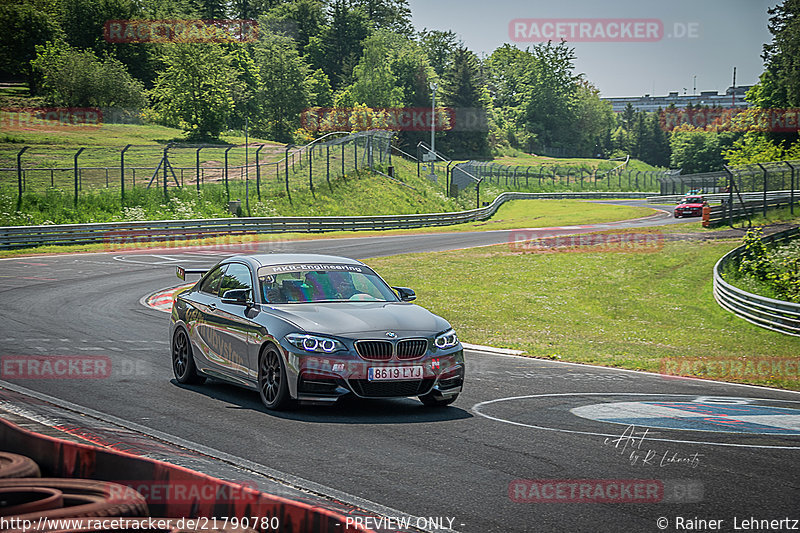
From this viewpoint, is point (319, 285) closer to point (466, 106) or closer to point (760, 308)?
point (760, 308)

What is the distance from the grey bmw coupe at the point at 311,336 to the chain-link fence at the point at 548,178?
202 feet

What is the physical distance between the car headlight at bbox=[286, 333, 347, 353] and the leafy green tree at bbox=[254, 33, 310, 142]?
10127 centimetres

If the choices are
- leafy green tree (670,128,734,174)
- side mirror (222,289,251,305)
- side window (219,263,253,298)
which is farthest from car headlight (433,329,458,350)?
leafy green tree (670,128,734,174)

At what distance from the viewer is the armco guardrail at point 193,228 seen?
35.1 meters

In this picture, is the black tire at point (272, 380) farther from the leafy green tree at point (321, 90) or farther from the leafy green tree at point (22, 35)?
the leafy green tree at point (321, 90)

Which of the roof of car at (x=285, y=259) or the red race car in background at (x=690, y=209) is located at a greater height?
the roof of car at (x=285, y=259)

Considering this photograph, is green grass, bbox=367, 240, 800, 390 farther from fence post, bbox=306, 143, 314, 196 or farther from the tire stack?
fence post, bbox=306, 143, 314, 196

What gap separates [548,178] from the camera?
102 meters

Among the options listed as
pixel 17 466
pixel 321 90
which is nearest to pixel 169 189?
pixel 17 466

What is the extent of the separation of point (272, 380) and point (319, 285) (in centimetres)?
149

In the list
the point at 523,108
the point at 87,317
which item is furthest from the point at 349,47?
the point at 87,317

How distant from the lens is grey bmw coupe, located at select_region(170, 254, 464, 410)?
8812 millimetres

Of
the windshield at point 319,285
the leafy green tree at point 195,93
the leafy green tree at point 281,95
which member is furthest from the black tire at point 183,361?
the leafy green tree at point 281,95

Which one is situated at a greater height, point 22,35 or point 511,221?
point 22,35
